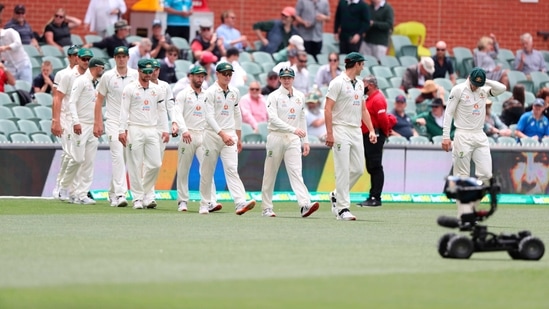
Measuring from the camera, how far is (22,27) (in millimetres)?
26203

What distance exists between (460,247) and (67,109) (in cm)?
971

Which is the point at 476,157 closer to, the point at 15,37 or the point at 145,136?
the point at 145,136

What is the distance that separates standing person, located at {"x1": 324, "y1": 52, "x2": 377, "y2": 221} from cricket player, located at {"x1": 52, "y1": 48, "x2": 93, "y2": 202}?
14.6 ft

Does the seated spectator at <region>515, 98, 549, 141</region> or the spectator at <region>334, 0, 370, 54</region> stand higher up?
the spectator at <region>334, 0, 370, 54</region>

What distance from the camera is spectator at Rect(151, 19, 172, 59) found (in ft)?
86.8

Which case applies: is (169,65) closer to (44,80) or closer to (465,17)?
(44,80)

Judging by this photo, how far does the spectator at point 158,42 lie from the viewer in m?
26.5

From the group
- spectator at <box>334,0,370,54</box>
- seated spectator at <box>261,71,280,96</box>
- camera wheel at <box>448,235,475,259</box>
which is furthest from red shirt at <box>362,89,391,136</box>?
camera wheel at <box>448,235,475,259</box>

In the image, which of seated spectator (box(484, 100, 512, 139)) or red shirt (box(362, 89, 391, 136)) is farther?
seated spectator (box(484, 100, 512, 139))

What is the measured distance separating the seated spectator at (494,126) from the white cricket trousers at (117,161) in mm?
Answer: 8211

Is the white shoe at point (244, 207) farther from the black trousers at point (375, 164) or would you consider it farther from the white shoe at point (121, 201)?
the black trousers at point (375, 164)

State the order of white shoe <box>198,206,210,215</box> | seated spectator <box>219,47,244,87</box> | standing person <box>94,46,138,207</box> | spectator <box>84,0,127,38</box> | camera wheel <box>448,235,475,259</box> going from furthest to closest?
spectator <box>84,0,127,38</box> < seated spectator <box>219,47,244,87</box> < standing person <box>94,46,138,207</box> < white shoe <box>198,206,210,215</box> < camera wheel <box>448,235,475,259</box>

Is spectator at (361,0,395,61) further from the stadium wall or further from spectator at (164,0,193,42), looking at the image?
spectator at (164,0,193,42)

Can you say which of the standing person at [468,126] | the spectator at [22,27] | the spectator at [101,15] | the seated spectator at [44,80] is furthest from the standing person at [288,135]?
the spectator at [101,15]
